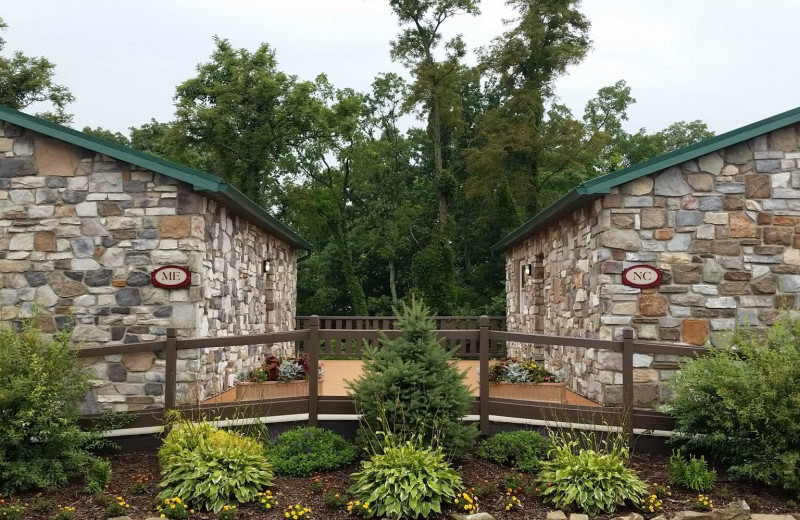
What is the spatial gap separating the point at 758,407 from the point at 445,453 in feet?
8.78

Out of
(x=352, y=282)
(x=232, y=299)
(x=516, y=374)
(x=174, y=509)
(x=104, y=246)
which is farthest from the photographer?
(x=352, y=282)

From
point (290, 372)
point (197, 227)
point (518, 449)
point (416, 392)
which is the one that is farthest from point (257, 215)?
point (518, 449)

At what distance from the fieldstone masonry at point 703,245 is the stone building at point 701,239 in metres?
0.01

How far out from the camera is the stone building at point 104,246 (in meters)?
7.91

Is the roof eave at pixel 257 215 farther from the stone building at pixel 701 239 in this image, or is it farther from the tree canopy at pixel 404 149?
the tree canopy at pixel 404 149

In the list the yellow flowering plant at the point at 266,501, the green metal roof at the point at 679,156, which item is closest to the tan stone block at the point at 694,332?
the green metal roof at the point at 679,156

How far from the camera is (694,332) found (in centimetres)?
826

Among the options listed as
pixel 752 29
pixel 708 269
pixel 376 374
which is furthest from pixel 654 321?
pixel 752 29

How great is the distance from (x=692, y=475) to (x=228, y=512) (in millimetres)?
3954

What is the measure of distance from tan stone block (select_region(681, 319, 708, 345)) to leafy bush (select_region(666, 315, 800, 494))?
150 centimetres

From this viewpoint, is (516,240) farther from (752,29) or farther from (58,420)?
(58,420)

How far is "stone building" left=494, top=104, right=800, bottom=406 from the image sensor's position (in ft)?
26.9

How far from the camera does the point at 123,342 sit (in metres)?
8.02

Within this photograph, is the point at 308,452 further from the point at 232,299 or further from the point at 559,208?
the point at 559,208
